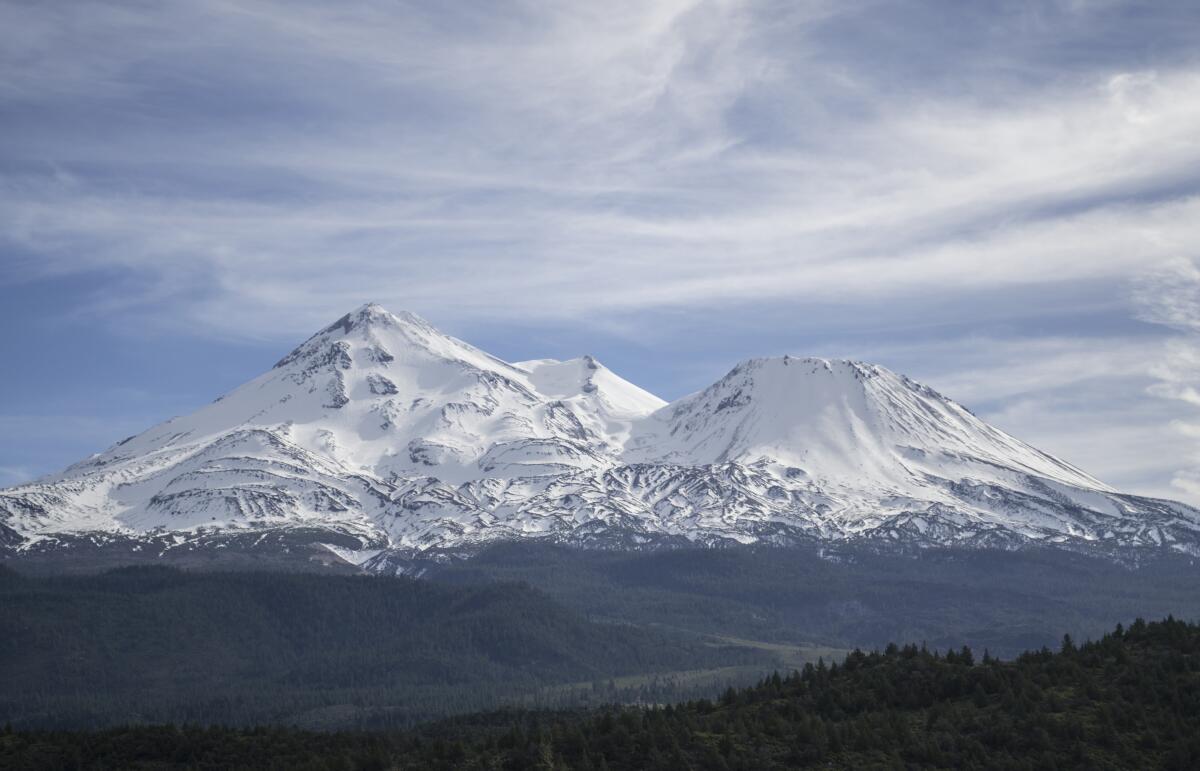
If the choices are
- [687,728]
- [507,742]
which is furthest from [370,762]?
[687,728]

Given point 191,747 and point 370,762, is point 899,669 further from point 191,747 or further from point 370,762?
point 191,747

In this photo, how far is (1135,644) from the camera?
360ft

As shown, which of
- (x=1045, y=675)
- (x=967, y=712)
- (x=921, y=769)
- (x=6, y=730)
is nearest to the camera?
(x=921, y=769)

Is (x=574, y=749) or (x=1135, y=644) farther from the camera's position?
(x=1135, y=644)

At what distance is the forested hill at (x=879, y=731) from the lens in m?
89.6

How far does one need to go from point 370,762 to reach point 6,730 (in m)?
40.1

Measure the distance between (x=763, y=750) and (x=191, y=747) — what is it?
48.9m

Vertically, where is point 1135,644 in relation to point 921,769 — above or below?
above

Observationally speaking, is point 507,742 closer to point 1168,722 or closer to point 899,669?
point 899,669

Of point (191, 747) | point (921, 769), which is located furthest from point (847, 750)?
point (191, 747)

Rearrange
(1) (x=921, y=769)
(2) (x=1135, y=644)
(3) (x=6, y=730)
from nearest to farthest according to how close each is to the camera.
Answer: (1) (x=921, y=769) < (2) (x=1135, y=644) < (3) (x=6, y=730)

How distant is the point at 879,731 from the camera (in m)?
93.3

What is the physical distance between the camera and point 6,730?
12294 cm

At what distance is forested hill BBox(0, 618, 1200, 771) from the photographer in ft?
294
